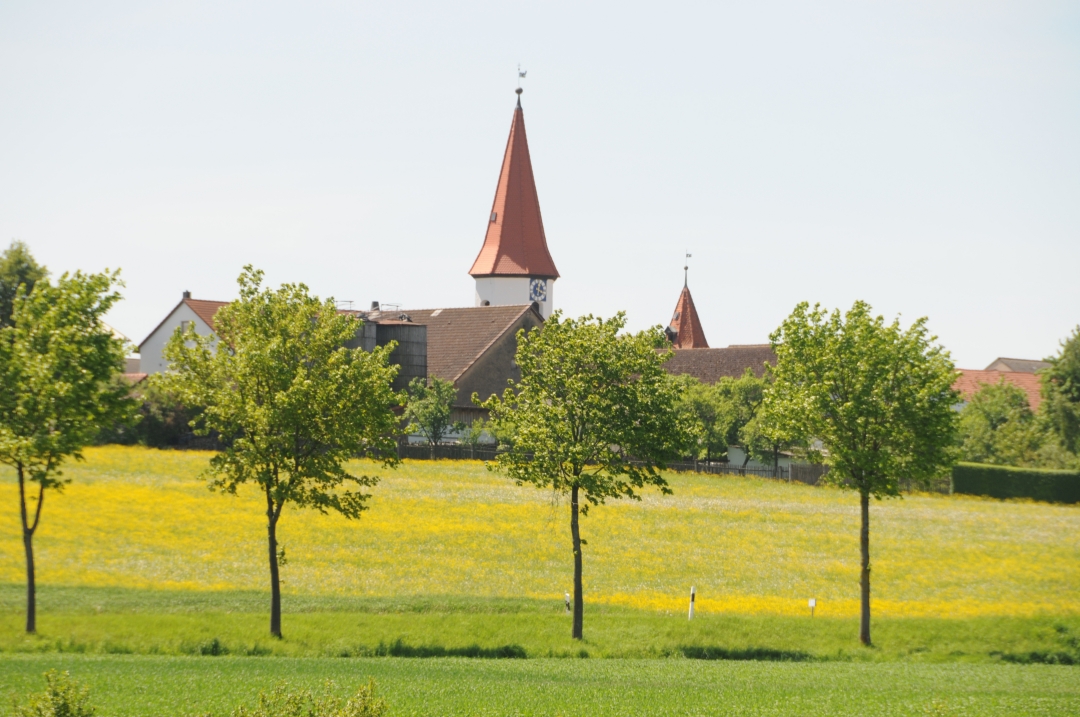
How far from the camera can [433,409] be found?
62094mm

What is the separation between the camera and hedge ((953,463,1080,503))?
184 ft

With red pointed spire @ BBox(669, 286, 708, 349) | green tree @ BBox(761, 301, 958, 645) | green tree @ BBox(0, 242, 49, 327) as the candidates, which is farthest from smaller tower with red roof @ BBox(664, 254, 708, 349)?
green tree @ BBox(761, 301, 958, 645)

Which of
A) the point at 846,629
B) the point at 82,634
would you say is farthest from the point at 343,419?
the point at 846,629

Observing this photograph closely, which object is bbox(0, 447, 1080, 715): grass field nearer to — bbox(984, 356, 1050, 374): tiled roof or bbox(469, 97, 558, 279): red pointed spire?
bbox(469, 97, 558, 279): red pointed spire

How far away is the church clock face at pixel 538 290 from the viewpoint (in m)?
103

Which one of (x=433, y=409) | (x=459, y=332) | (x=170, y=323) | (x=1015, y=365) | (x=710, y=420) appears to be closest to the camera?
(x=433, y=409)

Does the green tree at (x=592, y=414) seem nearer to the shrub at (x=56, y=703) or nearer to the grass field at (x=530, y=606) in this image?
the grass field at (x=530, y=606)

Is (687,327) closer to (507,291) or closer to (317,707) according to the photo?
(507,291)

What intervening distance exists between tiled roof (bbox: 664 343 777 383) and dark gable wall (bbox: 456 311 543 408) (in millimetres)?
13622

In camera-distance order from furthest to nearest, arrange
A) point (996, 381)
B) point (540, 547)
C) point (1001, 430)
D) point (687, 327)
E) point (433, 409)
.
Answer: point (687, 327)
point (996, 381)
point (1001, 430)
point (433, 409)
point (540, 547)

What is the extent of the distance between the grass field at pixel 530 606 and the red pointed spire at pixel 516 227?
60562mm

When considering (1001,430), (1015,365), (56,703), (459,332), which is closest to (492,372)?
(459,332)

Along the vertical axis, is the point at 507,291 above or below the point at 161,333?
above

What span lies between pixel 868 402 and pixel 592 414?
6395 mm
